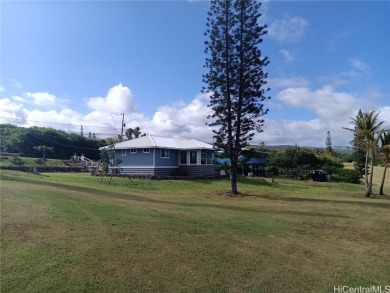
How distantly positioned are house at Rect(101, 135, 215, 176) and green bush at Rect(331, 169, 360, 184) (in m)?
15.9

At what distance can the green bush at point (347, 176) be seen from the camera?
38562 millimetres

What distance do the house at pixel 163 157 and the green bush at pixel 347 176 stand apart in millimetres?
15856

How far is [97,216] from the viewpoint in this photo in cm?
904

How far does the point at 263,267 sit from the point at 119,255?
8.55 feet

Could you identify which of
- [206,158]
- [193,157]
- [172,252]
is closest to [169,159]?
[193,157]

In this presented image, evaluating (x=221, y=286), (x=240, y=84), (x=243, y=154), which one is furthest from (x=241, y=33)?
(x=221, y=286)

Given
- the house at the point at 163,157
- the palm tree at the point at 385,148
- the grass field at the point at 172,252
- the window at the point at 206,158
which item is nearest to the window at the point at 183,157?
the house at the point at 163,157

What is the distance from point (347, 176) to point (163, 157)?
71.8ft

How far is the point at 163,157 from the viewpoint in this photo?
32812 mm

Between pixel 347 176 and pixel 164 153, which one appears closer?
pixel 164 153

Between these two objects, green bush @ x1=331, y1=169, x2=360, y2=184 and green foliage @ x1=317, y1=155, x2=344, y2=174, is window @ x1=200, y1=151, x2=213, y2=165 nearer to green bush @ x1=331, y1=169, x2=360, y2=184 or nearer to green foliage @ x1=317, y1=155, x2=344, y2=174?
green bush @ x1=331, y1=169, x2=360, y2=184

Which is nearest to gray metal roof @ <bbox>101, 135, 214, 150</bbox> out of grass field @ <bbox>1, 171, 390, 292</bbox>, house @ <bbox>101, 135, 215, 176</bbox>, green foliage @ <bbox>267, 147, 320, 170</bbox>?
house @ <bbox>101, 135, 215, 176</bbox>

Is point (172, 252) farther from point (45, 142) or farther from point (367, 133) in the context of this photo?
point (45, 142)

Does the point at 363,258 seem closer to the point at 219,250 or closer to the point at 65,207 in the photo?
the point at 219,250
